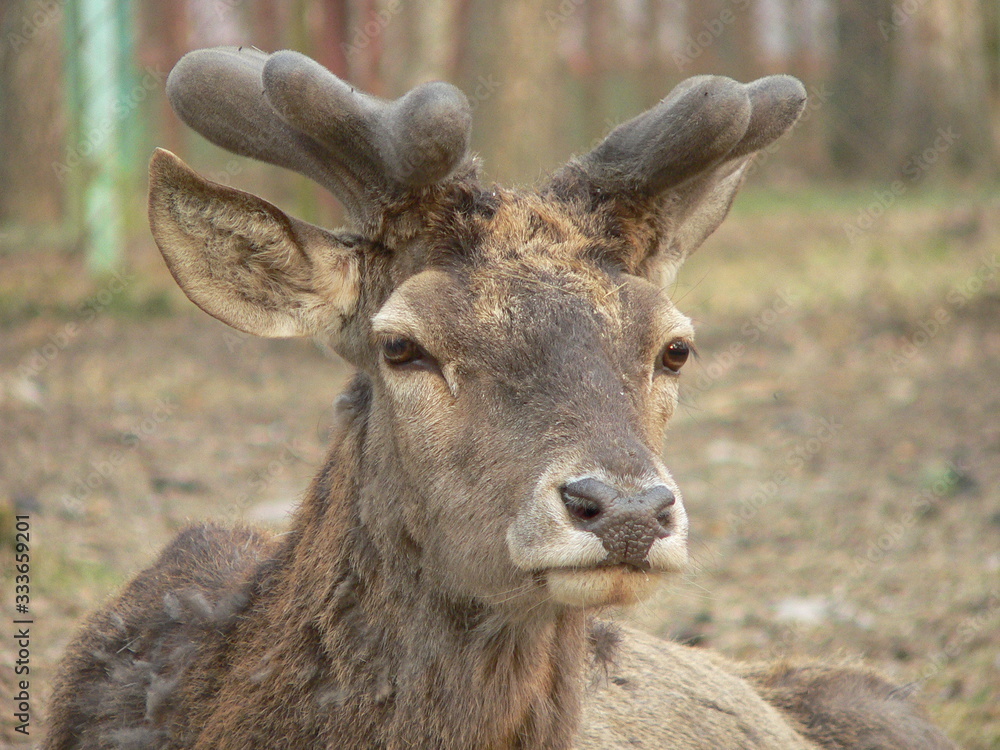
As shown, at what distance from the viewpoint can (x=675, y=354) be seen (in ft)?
13.7

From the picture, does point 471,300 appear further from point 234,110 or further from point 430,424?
point 234,110

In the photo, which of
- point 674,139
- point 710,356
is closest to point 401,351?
Result: point 674,139

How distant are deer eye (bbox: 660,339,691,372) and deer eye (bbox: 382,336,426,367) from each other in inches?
34.5

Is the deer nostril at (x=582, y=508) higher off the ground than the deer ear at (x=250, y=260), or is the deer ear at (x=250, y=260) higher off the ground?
the deer ear at (x=250, y=260)

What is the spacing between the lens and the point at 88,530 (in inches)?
307

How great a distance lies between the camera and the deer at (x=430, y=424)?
3.61 m

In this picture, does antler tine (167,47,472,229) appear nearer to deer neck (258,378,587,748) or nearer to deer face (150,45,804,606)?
deer face (150,45,804,606)

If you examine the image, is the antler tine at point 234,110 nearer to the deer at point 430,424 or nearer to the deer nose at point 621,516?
the deer at point 430,424

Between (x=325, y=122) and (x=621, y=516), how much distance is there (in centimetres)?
167

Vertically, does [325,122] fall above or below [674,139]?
below

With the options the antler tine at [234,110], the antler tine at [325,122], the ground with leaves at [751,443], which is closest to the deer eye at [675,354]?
the ground with leaves at [751,443]

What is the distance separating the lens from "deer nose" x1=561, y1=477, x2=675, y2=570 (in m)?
3.28

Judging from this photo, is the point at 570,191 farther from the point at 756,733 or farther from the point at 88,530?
the point at 88,530

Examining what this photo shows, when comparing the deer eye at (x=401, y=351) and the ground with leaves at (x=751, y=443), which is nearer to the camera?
the deer eye at (x=401, y=351)
